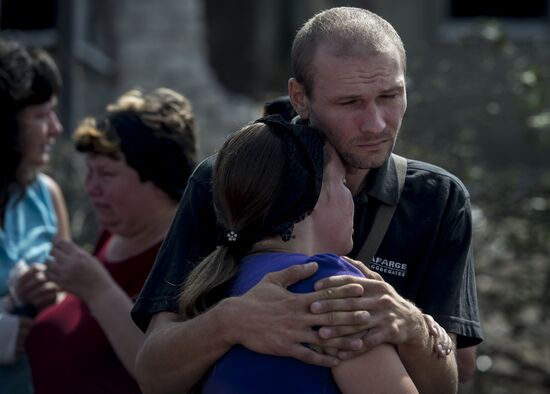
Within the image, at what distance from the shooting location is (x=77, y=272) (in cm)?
360

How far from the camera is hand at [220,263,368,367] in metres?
2.35

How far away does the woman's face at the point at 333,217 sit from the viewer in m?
2.52

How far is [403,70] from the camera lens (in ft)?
9.32

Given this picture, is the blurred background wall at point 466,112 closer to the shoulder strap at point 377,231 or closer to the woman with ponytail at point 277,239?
the shoulder strap at point 377,231

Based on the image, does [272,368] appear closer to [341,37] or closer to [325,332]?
[325,332]

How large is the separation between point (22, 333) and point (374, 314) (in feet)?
5.96

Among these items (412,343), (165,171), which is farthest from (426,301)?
(165,171)

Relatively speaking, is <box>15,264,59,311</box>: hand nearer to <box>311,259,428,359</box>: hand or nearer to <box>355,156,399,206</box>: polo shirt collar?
<box>355,156,399,206</box>: polo shirt collar

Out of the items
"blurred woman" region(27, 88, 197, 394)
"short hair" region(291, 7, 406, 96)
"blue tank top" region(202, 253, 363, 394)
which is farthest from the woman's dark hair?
"blue tank top" region(202, 253, 363, 394)

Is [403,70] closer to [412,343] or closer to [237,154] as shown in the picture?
[237,154]

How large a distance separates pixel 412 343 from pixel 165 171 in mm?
1541

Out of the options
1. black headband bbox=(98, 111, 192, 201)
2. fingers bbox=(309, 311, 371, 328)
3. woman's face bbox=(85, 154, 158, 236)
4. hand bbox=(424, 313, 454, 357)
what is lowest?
woman's face bbox=(85, 154, 158, 236)

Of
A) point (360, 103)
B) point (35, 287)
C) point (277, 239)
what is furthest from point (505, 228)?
point (277, 239)

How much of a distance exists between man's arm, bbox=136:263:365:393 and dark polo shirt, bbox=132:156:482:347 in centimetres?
24
